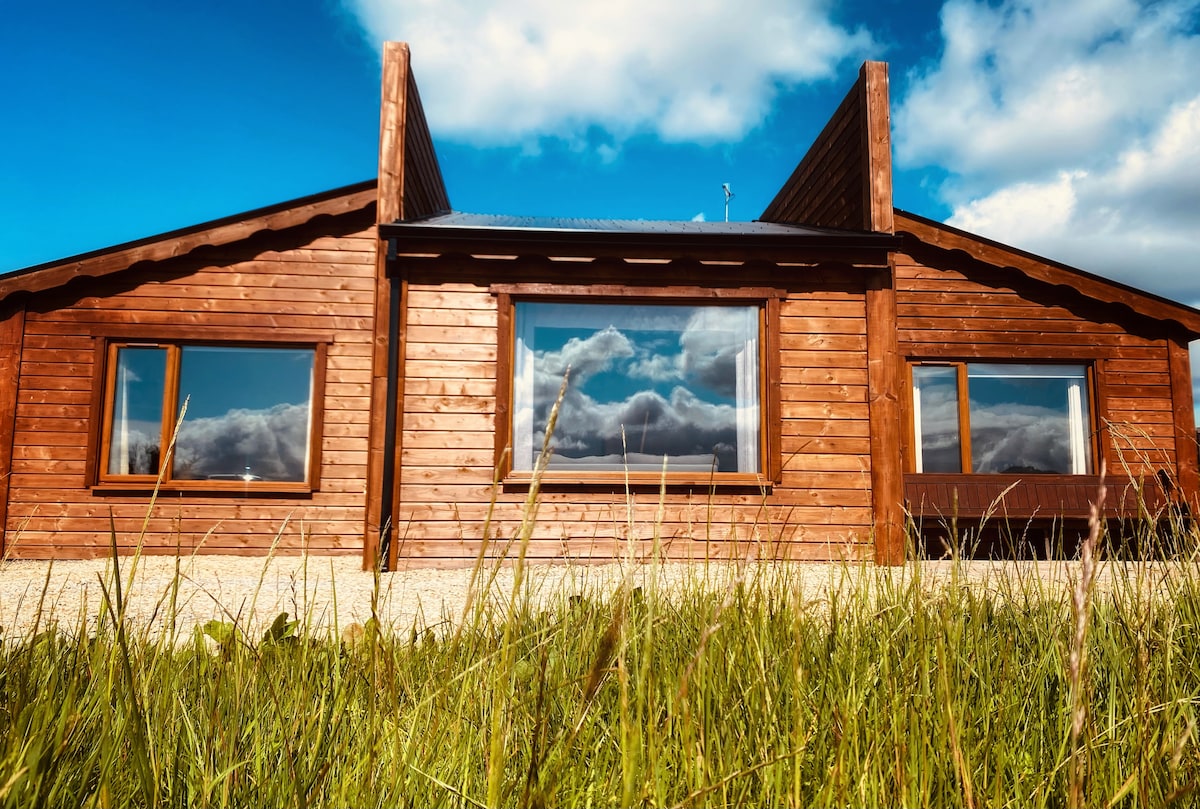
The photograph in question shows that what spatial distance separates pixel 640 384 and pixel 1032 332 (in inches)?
200

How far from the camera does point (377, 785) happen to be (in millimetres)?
1337

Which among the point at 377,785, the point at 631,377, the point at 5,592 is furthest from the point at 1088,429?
the point at 5,592

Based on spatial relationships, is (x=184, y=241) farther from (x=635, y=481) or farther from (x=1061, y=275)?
(x=1061, y=275)

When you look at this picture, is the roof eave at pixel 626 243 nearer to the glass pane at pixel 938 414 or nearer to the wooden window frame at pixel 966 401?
the wooden window frame at pixel 966 401

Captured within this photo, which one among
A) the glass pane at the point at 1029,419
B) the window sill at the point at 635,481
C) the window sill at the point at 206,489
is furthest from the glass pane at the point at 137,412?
the glass pane at the point at 1029,419

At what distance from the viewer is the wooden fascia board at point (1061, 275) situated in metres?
8.30

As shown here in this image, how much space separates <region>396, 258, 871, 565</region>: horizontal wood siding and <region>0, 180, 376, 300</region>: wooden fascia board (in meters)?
2.39

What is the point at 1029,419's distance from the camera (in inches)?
349

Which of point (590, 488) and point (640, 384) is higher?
point (640, 384)

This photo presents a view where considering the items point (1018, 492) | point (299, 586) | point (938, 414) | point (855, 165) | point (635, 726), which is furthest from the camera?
point (938, 414)

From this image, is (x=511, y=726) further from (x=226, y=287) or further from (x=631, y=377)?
(x=226, y=287)

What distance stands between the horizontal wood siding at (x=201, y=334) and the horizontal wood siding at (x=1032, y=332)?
21.0 ft

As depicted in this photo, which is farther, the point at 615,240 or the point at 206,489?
the point at 206,489

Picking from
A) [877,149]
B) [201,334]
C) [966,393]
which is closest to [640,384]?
[877,149]
